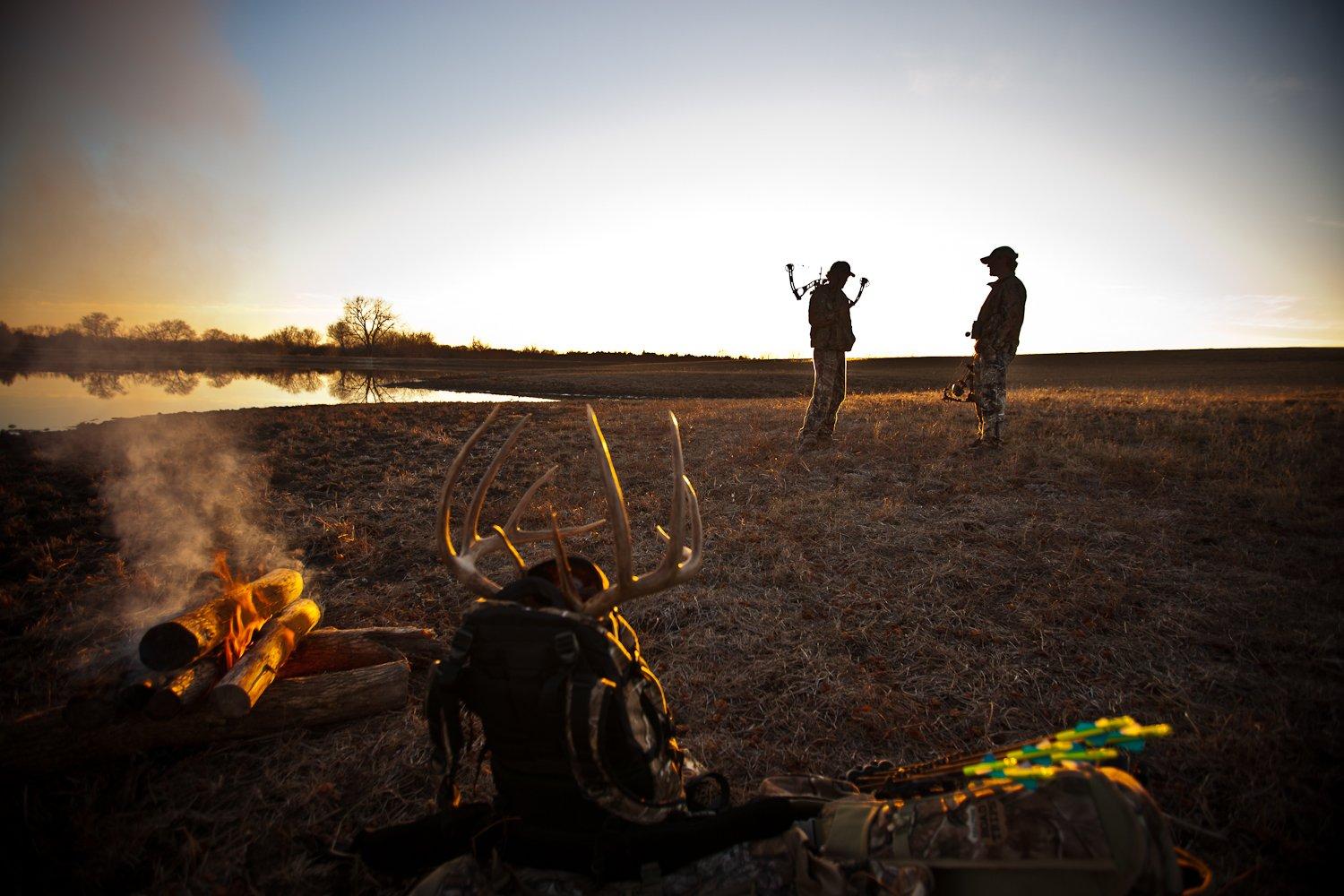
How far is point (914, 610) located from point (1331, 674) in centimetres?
276

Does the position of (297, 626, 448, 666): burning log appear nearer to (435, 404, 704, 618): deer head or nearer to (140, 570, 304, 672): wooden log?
(140, 570, 304, 672): wooden log

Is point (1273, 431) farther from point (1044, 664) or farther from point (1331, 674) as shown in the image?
point (1044, 664)

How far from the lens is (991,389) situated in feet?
31.7

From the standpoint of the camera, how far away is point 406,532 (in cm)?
732

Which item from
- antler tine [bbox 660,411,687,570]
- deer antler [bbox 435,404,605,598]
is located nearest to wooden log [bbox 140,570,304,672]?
deer antler [bbox 435,404,605,598]

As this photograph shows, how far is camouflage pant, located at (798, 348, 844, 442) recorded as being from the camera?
405 inches

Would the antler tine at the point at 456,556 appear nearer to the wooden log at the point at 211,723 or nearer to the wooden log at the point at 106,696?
the wooden log at the point at 211,723

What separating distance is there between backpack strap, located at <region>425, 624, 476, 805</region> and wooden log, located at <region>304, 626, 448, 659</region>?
2.17 m

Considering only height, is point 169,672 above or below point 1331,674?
above

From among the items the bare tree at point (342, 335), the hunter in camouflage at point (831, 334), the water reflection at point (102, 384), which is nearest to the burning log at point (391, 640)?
the hunter in camouflage at point (831, 334)

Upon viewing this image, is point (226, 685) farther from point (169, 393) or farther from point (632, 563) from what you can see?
point (169, 393)

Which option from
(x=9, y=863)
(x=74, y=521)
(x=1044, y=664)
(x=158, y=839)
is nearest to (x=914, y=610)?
(x=1044, y=664)

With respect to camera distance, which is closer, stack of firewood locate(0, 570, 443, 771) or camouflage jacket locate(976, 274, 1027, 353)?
stack of firewood locate(0, 570, 443, 771)

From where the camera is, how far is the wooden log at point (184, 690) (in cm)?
309
